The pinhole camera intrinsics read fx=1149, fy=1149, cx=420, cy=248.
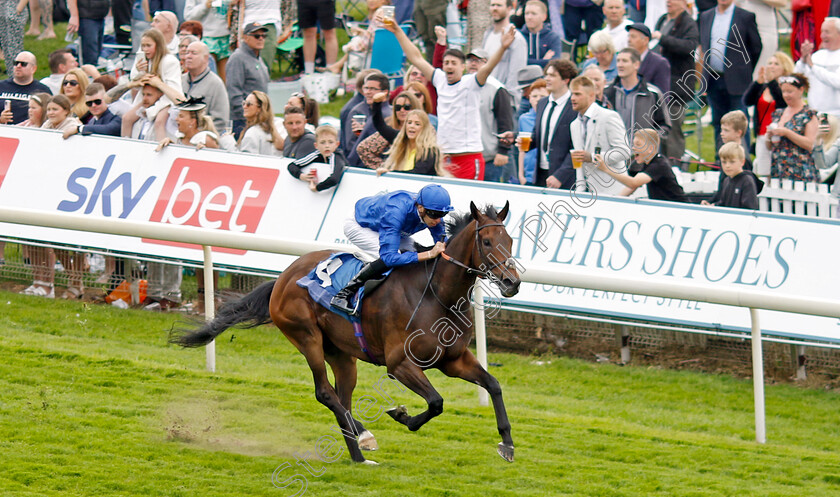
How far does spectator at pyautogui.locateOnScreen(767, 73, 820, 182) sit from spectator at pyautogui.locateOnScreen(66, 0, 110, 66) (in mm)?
8599

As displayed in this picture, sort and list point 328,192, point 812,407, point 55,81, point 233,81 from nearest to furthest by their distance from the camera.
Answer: point 812,407
point 328,192
point 233,81
point 55,81

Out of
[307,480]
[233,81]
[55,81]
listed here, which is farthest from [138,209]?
[307,480]

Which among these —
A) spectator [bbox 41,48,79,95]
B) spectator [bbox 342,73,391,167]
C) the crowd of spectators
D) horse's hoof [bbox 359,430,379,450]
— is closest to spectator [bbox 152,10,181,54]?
the crowd of spectators

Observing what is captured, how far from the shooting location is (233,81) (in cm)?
1148

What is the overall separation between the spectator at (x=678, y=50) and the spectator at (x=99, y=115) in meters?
4.90

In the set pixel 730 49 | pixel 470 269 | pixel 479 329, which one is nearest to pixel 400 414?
pixel 470 269

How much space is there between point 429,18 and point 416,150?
4634 millimetres

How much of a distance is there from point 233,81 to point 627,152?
441 cm

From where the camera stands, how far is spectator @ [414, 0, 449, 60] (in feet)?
43.7

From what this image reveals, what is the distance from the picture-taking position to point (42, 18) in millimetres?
17000

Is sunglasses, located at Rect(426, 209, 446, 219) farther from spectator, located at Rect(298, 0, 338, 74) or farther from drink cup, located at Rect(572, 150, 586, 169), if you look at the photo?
spectator, located at Rect(298, 0, 338, 74)

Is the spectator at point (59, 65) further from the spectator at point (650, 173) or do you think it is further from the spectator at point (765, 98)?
the spectator at point (765, 98)

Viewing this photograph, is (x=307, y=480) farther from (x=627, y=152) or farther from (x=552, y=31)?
(x=552, y=31)

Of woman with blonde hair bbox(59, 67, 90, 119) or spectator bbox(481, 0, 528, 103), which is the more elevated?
spectator bbox(481, 0, 528, 103)
